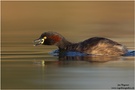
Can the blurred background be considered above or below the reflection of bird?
above

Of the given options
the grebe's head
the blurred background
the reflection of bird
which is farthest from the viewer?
the blurred background

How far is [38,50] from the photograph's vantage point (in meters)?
18.3

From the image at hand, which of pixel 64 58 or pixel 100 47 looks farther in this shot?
pixel 100 47

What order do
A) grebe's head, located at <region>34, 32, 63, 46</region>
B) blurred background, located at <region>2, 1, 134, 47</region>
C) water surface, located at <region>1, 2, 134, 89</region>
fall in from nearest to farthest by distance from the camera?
water surface, located at <region>1, 2, 134, 89</region>
grebe's head, located at <region>34, 32, 63, 46</region>
blurred background, located at <region>2, 1, 134, 47</region>

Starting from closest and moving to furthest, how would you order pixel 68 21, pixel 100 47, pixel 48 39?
pixel 100 47, pixel 48 39, pixel 68 21

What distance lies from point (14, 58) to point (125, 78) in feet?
14.1

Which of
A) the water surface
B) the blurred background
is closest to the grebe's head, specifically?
the water surface

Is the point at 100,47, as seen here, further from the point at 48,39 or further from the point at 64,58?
the point at 48,39

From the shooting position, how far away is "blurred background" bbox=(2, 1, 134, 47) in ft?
73.5

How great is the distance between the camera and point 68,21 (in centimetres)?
3038

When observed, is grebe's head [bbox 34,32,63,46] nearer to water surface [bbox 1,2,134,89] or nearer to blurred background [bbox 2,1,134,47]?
water surface [bbox 1,2,134,89]

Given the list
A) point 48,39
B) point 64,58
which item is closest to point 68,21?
point 48,39

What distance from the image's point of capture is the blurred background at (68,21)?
882 inches

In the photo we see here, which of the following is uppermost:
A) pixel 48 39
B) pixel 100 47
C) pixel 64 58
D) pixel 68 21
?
pixel 68 21
